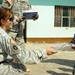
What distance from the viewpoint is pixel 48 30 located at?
15.0 m

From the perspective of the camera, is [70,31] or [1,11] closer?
[1,11]

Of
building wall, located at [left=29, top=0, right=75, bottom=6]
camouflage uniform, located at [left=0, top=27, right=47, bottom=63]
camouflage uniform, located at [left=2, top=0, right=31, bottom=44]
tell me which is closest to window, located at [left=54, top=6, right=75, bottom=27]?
building wall, located at [left=29, top=0, right=75, bottom=6]

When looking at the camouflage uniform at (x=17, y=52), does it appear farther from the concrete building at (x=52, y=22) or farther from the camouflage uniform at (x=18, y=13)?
the concrete building at (x=52, y=22)

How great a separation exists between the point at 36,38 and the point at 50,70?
27.3 feet

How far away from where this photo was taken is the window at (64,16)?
1538 cm

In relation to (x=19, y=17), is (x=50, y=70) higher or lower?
lower

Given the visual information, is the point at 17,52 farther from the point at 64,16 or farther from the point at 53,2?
the point at 64,16

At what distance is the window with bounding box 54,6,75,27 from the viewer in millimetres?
15383

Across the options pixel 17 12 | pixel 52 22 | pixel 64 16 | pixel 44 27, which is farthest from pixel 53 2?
pixel 17 12

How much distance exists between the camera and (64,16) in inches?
618

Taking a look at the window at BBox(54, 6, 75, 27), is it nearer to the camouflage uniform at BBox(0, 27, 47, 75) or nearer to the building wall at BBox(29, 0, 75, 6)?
the building wall at BBox(29, 0, 75, 6)

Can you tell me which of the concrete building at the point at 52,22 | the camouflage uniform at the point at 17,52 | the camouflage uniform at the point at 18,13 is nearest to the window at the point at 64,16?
the concrete building at the point at 52,22

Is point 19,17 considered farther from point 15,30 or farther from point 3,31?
point 3,31

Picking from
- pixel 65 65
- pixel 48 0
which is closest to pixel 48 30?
pixel 48 0
